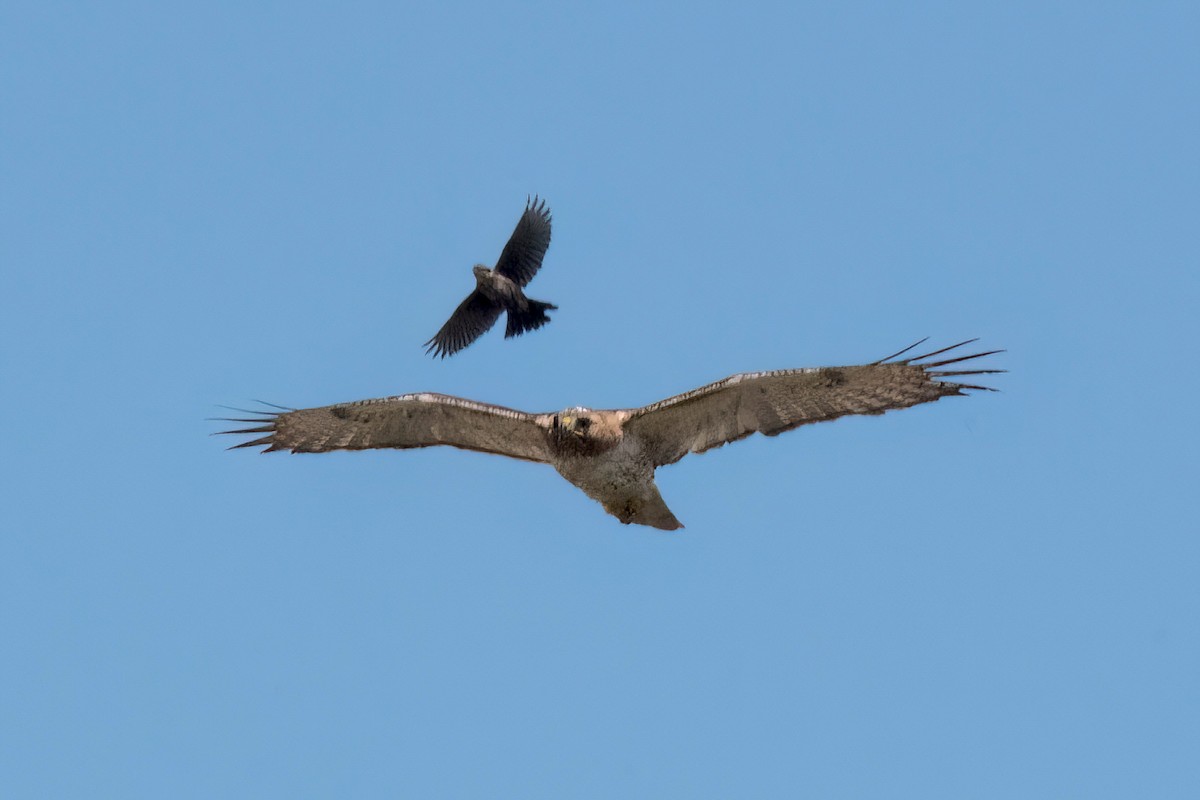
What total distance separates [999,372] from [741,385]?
233cm

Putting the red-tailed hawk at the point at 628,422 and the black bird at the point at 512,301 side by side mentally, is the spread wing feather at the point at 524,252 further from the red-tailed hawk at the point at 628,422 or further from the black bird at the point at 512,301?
the red-tailed hawk at the point at 628,422

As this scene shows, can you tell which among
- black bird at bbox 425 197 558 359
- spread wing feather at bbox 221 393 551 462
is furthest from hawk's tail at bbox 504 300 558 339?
spread wing feather at bbox 221 393 551 462

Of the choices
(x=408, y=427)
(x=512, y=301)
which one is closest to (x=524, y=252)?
(x=512, y=301)

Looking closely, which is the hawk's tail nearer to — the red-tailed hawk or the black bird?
the black bird

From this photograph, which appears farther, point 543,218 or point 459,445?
point 543,218

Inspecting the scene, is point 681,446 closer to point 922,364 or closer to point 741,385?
point 741,385

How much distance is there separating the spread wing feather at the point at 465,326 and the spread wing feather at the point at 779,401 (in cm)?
349

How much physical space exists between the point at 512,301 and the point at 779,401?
13.9 ft

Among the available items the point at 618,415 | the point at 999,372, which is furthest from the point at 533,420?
the point at 999,372

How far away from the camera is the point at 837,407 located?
14.2 meters

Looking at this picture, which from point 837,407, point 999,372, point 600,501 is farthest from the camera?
point 600,501

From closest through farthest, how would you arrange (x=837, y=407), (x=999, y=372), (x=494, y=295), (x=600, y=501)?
(x=999, y=372) < (x=837, y=407) < (x=600, y=501) < (x=494, y=295)

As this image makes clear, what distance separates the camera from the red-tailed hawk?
14.0 m

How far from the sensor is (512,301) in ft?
57.1
